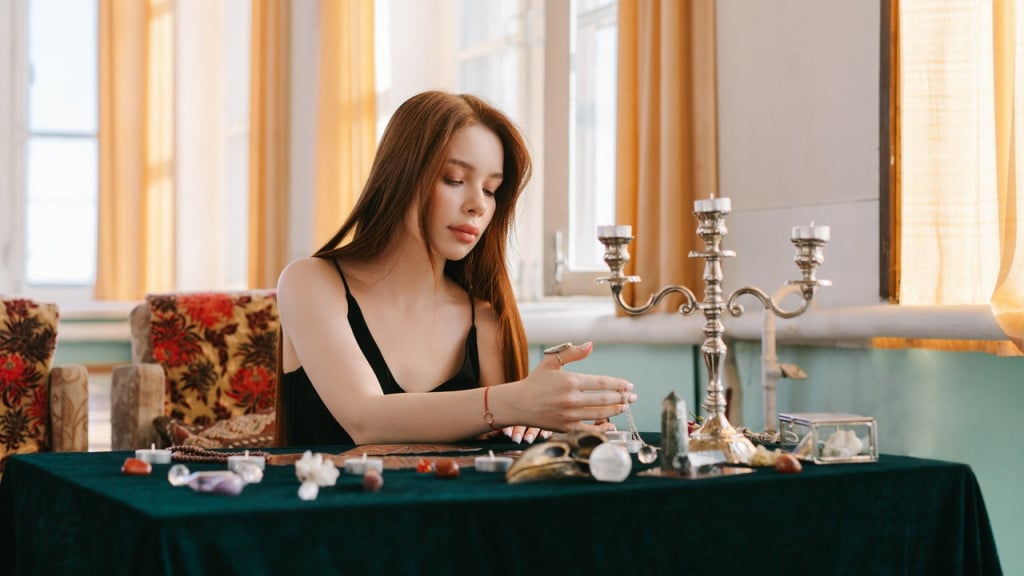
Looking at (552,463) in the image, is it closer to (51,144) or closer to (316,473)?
(316,473)

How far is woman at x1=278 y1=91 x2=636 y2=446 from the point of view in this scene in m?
1.74

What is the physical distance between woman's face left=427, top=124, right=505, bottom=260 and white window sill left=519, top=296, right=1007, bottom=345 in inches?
29.6

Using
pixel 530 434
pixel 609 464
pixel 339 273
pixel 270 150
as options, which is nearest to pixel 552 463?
pixel 609 464

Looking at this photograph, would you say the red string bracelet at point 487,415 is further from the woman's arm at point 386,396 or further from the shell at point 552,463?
the shell at point 552,463

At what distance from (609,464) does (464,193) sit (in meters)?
0.78

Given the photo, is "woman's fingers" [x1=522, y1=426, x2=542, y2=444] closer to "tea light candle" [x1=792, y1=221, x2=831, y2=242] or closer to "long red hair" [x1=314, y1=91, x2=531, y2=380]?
"long red hair" [x1=314, y1=91, x2=531, y2=380]

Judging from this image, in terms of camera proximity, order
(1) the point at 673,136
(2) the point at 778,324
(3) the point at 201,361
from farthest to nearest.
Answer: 1. (3) the point at 201,361
2. (1) the point at 673,136
3. (2) the point at 778,324

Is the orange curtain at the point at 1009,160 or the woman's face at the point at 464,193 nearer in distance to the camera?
the woman's face at the point at 464,193

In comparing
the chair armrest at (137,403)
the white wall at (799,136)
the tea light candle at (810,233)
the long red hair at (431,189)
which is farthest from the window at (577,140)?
the tea light candle at (810,233)

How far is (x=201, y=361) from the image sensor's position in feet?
11.4

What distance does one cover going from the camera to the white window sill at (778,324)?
215 cm

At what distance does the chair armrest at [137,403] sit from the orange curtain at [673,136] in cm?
138

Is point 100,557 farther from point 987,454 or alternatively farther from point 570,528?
point 987,454

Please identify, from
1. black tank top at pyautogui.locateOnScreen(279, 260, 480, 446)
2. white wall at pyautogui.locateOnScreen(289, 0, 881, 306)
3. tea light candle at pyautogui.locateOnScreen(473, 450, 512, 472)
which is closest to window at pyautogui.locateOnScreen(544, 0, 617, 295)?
white wall at pyautogui.locateOnScreen(289, 0, 881, 306)
